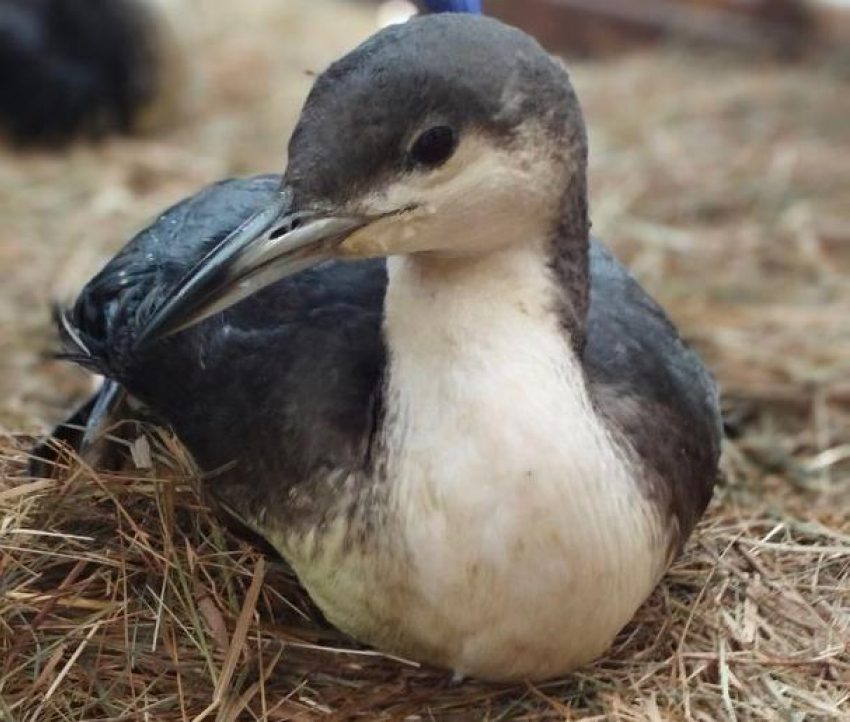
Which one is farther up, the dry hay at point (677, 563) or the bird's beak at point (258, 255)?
the bird's beak at point (258, 255)

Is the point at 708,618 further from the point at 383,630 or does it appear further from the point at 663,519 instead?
the point at 383,630

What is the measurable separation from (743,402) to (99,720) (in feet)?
5.15

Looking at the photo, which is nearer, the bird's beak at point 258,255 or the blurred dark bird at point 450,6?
the bird's beak at point 258,255

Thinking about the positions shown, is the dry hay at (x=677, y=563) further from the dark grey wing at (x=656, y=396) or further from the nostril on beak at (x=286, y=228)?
the nostril on beak at (x=286, y=228)

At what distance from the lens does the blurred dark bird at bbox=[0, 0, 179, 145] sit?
426 centimetres

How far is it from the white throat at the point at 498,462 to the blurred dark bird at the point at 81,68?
9.63 feet

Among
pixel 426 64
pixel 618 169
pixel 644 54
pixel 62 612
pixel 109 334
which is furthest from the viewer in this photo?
pixel 644 54

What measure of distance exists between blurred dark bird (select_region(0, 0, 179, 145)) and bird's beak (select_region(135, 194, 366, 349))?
9.72ft

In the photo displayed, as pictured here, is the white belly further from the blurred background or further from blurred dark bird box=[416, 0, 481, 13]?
the blurred background

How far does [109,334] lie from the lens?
191cm

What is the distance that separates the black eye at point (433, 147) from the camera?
1460 millimetres

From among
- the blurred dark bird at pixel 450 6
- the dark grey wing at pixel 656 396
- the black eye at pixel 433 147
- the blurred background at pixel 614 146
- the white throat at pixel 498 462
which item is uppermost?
the black eye at pixel 433 147

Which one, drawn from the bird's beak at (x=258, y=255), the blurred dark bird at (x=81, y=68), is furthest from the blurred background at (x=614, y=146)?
the bird's beak at (x=258, y=255)

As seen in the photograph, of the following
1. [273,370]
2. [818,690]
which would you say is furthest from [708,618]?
[273,370]
